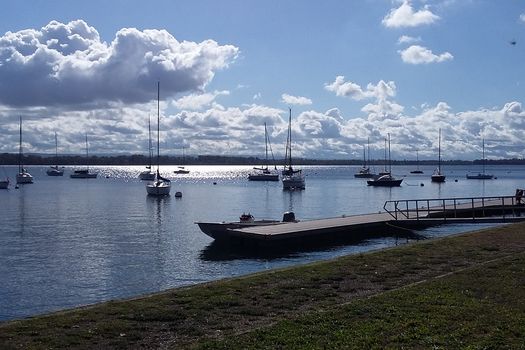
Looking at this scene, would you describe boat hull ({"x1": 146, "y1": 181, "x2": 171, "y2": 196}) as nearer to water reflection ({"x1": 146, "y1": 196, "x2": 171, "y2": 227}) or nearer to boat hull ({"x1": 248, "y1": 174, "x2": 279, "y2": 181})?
water reflection ({"x1": 146, "y1": 196, "x2": 171, "y2": 227})

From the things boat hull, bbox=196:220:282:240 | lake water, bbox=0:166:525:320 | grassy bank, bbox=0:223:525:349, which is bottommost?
lake water, bbox=0:166:525:320

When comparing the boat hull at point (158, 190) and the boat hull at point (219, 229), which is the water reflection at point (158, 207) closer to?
the boat hull at point (158, 190)

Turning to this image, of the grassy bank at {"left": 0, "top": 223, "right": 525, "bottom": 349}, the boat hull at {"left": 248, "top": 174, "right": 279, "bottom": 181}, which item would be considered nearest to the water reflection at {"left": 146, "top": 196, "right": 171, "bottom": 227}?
the grassy bank at {"left": 0, "top": 223, "right": 525, "bottom": 349}

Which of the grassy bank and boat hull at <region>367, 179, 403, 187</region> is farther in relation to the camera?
boat hull at <region>367, 179, 403, 187</region>

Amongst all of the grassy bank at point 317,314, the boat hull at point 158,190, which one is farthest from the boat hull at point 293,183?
the grassy bank at point 317,314

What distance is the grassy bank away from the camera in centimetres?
1003

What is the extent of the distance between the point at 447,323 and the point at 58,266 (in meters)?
22.0

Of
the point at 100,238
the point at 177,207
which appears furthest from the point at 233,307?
the point at 177,207

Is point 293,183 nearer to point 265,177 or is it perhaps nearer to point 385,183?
point 385,183

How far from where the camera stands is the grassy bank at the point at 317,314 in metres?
10.0

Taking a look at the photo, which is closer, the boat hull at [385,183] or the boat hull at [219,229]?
the boat hull at [219,229]

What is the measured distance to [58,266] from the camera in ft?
93.7

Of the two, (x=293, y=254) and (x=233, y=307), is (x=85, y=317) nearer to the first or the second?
(x=233, y=307)

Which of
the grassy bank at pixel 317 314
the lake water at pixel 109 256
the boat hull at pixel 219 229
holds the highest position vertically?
the grassy bank at pixel 317 314
